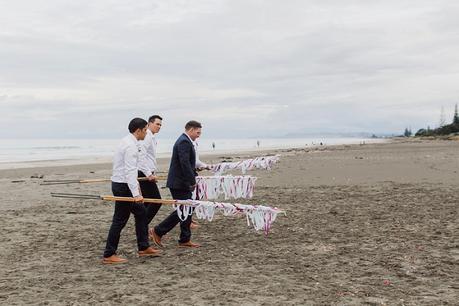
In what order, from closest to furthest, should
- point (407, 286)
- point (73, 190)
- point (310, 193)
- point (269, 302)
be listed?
point (269, 302), point (407, 286), point (310, 193), point (73, 190)

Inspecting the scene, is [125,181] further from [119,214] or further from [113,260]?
[113,260]

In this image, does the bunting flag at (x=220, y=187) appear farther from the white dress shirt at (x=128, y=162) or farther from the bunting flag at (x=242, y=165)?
the white dress shirt at (x=128, y=162)

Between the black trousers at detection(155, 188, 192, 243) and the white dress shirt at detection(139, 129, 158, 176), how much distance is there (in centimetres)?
73

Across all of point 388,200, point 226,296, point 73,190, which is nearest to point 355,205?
point 388,200

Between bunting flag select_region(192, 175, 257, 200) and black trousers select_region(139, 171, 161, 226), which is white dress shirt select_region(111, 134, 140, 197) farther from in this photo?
bunting flag select_region(192, 175, 257, 200)

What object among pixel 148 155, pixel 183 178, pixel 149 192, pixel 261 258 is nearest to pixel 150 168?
pixel 148 155

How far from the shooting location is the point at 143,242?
285 inches

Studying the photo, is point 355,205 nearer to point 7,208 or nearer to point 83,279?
point 83,279

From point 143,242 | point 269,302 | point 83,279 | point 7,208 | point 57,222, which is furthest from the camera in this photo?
point 7,208

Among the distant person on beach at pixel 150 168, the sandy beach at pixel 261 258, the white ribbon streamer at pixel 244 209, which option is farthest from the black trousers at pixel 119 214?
the distant person on beach at pixel 150 168

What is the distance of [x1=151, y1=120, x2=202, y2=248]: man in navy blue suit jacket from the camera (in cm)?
771

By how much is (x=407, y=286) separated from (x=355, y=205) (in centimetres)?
594

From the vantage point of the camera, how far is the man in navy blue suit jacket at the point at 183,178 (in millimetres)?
7711

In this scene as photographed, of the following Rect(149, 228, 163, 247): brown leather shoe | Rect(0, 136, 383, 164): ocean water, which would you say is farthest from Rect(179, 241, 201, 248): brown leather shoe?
Rect(0, 136, 383, 164): ocean water
